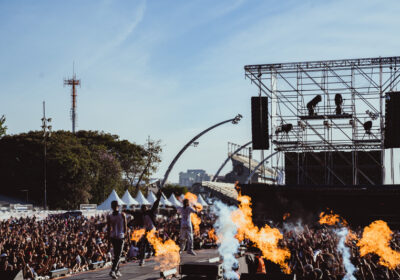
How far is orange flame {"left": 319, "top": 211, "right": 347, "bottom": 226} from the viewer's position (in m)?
26.6

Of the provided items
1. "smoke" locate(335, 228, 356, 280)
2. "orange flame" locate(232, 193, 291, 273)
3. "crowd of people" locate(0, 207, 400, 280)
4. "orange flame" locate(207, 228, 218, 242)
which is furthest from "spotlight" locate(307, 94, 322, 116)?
"smoke" locate(335, 228, 356, 280)

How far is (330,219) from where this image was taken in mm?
26953

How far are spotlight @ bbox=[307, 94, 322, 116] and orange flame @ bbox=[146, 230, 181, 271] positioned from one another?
57.3ft

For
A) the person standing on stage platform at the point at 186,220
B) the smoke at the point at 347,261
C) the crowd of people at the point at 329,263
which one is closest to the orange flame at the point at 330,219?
A: the crowd of people at the point at 329,263

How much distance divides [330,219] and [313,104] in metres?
9.92

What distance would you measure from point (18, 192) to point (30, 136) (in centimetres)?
797

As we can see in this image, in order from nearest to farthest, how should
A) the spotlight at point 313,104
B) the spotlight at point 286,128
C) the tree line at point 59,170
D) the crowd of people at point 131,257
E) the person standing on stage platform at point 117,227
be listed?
1. the person standing on stage platform at point 117,227
2. the crowd of people at point 131,257
3. the spotlight at point 313,104
4. the spotlight at point 286,128
5. the tree line at point 59,170

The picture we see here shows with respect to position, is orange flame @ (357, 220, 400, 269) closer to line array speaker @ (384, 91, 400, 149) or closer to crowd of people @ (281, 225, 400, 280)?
crowd of people @ (281, 225, 400, 280)

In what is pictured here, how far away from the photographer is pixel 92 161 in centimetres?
6606

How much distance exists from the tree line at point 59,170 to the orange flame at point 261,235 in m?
38.9

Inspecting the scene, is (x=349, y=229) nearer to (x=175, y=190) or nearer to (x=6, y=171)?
(x=6, y=171)

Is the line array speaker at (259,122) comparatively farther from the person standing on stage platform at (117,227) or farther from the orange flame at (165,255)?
the person standing on stage platform at (117,227)

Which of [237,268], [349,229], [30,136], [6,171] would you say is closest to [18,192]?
[6,171]

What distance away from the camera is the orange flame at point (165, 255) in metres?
14.2
